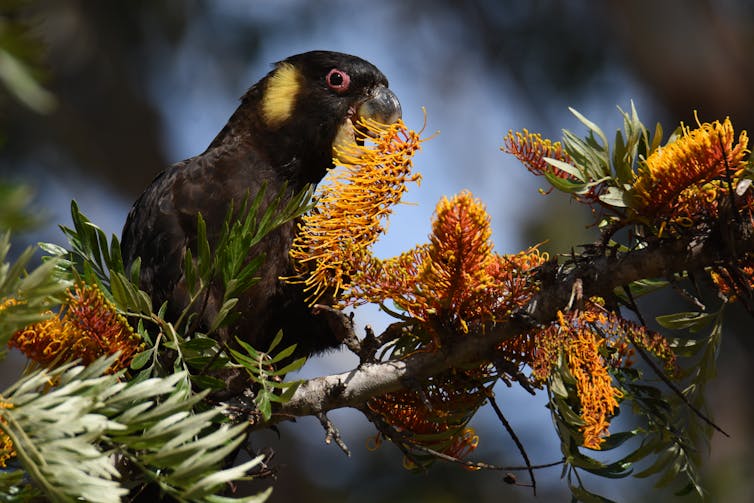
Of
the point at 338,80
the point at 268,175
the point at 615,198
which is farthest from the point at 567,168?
the point at 338,80

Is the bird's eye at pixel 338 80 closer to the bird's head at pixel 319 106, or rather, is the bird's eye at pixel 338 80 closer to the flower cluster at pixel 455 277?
the bird's head at pixel 319 106

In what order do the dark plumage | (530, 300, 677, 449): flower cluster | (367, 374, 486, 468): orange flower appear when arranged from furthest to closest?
the dark plumage → (367, 374, 486, 468): orange flower → (530, 300, 677, 449): flower cluster

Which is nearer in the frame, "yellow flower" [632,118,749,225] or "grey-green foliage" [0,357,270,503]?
"grey-green foliage" [0,357,270,503]

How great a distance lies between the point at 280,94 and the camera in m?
2.77

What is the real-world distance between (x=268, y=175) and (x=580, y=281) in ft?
4.57

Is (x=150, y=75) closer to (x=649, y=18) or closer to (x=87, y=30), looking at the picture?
(x=87, y=30)

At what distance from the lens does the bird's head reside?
2631 mm

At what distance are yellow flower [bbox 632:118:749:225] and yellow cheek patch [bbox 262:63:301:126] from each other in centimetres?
157

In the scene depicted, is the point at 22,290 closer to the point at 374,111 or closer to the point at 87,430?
the point at 87,430

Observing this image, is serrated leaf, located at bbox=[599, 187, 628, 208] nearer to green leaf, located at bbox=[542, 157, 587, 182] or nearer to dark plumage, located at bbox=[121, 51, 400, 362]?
green leaf, located at bbox=[542, 157, 587, 182]

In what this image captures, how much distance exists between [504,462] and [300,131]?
3581 mm

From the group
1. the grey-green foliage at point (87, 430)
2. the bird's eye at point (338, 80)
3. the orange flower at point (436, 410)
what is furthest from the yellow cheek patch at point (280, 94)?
the grey-green foliage at point (87, 430)

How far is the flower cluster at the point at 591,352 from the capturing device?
1.31 m

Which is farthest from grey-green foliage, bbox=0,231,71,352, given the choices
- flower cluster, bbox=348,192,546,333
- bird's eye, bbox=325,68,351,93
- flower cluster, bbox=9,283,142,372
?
bird's eye, bbox=325,68,351,93
